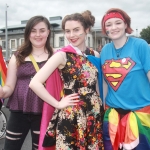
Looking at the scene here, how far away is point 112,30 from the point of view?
81.1 inches

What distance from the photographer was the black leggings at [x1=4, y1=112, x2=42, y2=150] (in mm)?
2320

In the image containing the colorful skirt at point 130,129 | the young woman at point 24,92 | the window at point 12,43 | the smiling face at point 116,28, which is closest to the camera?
the colorful skirt at point 130,129

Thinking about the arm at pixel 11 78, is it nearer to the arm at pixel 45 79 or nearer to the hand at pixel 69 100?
the arm at pixel 45 79

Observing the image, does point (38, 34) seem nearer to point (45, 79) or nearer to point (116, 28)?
point (45, 79)

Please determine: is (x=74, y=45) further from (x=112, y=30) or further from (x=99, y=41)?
(x=99, y=41)

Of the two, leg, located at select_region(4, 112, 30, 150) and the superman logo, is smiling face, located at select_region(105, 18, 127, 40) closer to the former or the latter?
the superman logo

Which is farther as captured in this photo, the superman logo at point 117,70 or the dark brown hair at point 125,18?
the dark brown hair at point 125,18

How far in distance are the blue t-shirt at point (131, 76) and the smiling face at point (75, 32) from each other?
1.11ft

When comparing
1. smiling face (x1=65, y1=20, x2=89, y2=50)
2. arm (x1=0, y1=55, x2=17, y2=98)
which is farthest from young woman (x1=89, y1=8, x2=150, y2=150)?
arm (x1=0, y1=55, x2=17, y2=98)

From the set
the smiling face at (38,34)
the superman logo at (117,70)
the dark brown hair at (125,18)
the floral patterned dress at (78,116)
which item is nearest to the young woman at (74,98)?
the floral patterned dress at (78,116)

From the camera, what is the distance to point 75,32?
2111mm

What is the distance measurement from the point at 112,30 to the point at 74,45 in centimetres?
35

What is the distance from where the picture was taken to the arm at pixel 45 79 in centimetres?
197

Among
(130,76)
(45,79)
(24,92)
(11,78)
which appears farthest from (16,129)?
(130,76)
